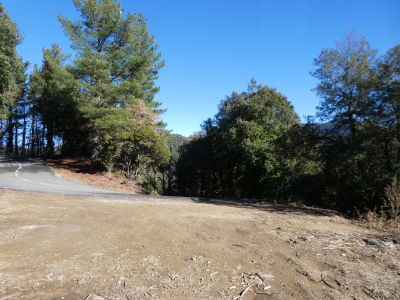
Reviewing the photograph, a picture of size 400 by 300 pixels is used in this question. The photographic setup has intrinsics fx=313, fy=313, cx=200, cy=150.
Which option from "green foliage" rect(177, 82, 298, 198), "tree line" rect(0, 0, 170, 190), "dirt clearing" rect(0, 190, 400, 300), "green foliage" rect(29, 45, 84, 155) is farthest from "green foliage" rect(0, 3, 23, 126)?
"dirt clearing" rect(0, 190, 400, 300)

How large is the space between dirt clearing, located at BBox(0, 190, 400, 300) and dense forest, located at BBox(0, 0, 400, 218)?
3554mm

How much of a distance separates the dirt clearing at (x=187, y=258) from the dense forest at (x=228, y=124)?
3.55m

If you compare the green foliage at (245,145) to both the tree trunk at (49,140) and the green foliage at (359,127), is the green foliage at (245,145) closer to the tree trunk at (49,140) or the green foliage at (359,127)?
the green foliage at (359,127)

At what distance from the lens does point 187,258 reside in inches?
221

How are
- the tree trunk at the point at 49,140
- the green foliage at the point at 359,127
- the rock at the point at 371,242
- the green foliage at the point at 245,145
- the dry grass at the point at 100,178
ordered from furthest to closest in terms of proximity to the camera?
the tree trunk at the point at 49,140, the green foliage at the point at 245,145, the dry grass at the point at 100,178, the green foliage at the point at 359,127, the rock at the point at 371,242

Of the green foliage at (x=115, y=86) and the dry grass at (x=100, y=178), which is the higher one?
the green foliage at (x=115, y=86)

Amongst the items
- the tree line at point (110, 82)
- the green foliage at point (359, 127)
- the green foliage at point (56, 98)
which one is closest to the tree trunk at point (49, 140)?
the green foliage at point (56, 98)

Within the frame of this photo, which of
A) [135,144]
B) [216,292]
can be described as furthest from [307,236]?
[135,144]

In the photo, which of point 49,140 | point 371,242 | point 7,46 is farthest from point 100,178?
point 49,140

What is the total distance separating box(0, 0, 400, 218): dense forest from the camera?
51.3 ft

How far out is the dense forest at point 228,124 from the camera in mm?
15641

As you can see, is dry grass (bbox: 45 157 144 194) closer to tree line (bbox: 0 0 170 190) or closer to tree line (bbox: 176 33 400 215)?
tree line (bbox: 0 0 170 190)

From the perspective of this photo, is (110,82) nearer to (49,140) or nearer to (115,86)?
(115,86)

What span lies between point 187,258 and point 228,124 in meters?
28.0
